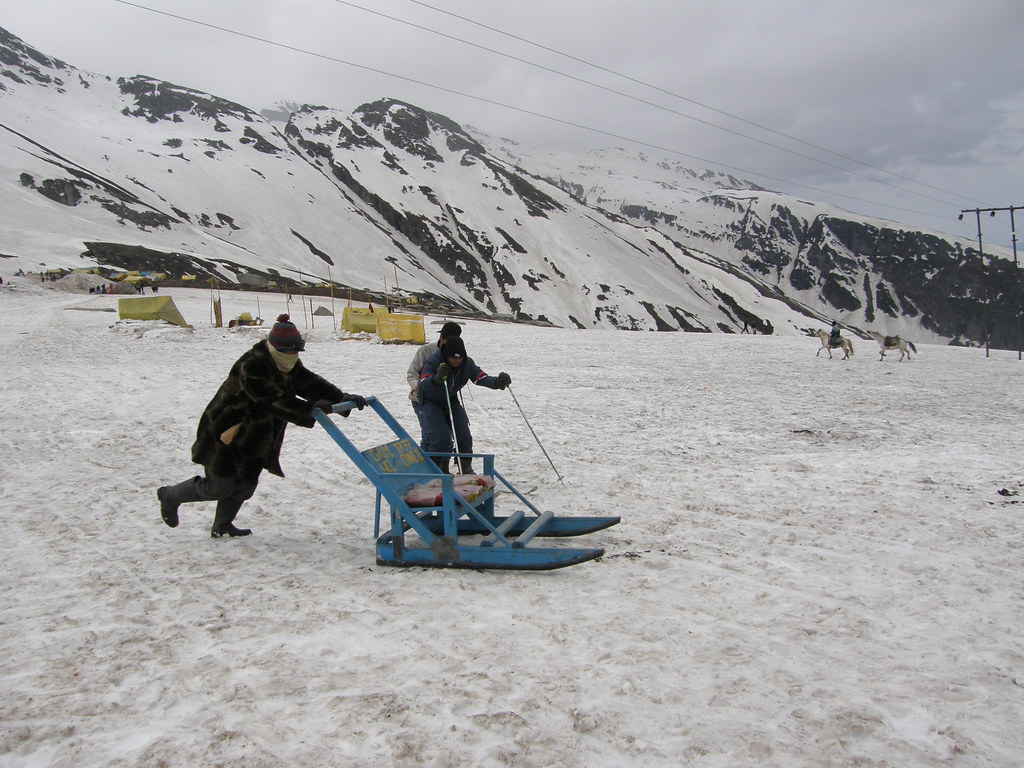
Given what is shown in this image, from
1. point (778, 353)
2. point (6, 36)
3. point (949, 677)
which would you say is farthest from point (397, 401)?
point (6, 36)

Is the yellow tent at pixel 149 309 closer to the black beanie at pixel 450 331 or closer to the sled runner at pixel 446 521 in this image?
the black beanie at pixel 450 331

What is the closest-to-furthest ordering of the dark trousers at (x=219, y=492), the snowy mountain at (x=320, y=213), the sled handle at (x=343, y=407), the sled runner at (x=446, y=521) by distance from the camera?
the sled runner at (x=446, y=521) < the sled handle at (x=343, y=407) < the dark trousers at (x=219, y=492) < the snowy mountain at (x=320, y=213)

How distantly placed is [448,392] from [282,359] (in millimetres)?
1842

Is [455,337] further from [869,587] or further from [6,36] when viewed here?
[6,36]

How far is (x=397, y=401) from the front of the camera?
1280 centimetres

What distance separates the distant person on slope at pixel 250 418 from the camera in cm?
488

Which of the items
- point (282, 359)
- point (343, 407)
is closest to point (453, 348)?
point (343, 407)

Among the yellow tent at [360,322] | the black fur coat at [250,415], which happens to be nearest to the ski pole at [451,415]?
the black fur coat at [250,415]

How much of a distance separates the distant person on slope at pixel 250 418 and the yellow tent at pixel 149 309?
2422cm

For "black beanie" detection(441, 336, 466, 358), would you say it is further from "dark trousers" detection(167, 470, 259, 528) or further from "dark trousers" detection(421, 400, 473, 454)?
"dark trousers" detection(167, 470, 259, 528)

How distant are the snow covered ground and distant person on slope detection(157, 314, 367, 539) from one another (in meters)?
0.42

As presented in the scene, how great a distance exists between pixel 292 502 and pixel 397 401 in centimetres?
638

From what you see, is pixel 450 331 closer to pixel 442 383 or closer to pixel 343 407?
pixel 442 383

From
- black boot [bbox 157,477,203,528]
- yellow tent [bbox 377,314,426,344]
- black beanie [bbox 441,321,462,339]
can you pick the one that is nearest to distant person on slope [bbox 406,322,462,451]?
black beanie [bbox 441,321,462,339]
